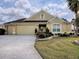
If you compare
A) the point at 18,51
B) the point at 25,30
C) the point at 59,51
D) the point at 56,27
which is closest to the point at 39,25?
the point at 25,30

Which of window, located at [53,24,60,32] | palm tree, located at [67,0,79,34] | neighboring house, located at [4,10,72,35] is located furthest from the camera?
neighboring house, located at [4,10,72,35]

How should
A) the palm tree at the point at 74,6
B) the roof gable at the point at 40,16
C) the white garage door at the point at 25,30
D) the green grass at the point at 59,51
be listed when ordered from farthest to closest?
the roof gable at the point at 40,16
the white garage door at the point at 25,30
the palm tree at the point at 74,6
the green grass at the point at 59,51

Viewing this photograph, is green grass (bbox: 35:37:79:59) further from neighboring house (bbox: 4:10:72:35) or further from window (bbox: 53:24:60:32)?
neighboring house (bbox: 4:10:72:35)

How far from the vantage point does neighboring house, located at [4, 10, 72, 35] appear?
49906 millimetres

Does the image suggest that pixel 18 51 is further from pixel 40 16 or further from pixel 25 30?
pixel 40 16

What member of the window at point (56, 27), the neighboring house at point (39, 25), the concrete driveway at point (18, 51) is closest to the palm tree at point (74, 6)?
the window at point (56, 27)

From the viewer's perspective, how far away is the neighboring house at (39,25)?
4991cm

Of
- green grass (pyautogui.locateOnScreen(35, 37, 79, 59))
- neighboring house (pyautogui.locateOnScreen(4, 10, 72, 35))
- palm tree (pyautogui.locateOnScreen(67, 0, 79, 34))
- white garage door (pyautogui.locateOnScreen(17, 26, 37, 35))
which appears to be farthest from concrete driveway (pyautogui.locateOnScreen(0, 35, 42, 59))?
white garage door (pyautogui.locateOnScreen(17, 26, 37, 35))

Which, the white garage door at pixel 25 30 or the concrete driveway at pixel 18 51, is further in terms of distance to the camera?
the white garage door at pixel 25 30

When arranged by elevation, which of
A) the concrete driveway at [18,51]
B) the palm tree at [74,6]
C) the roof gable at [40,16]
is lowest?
the concrete driveway at [18,51]

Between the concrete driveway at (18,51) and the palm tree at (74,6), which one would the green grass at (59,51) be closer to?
the concrete driveway at (18,51)

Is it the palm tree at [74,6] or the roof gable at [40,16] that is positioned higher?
the palm tree at [74,6]

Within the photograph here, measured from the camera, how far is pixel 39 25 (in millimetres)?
53719

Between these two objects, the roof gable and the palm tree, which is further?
the roof gable
